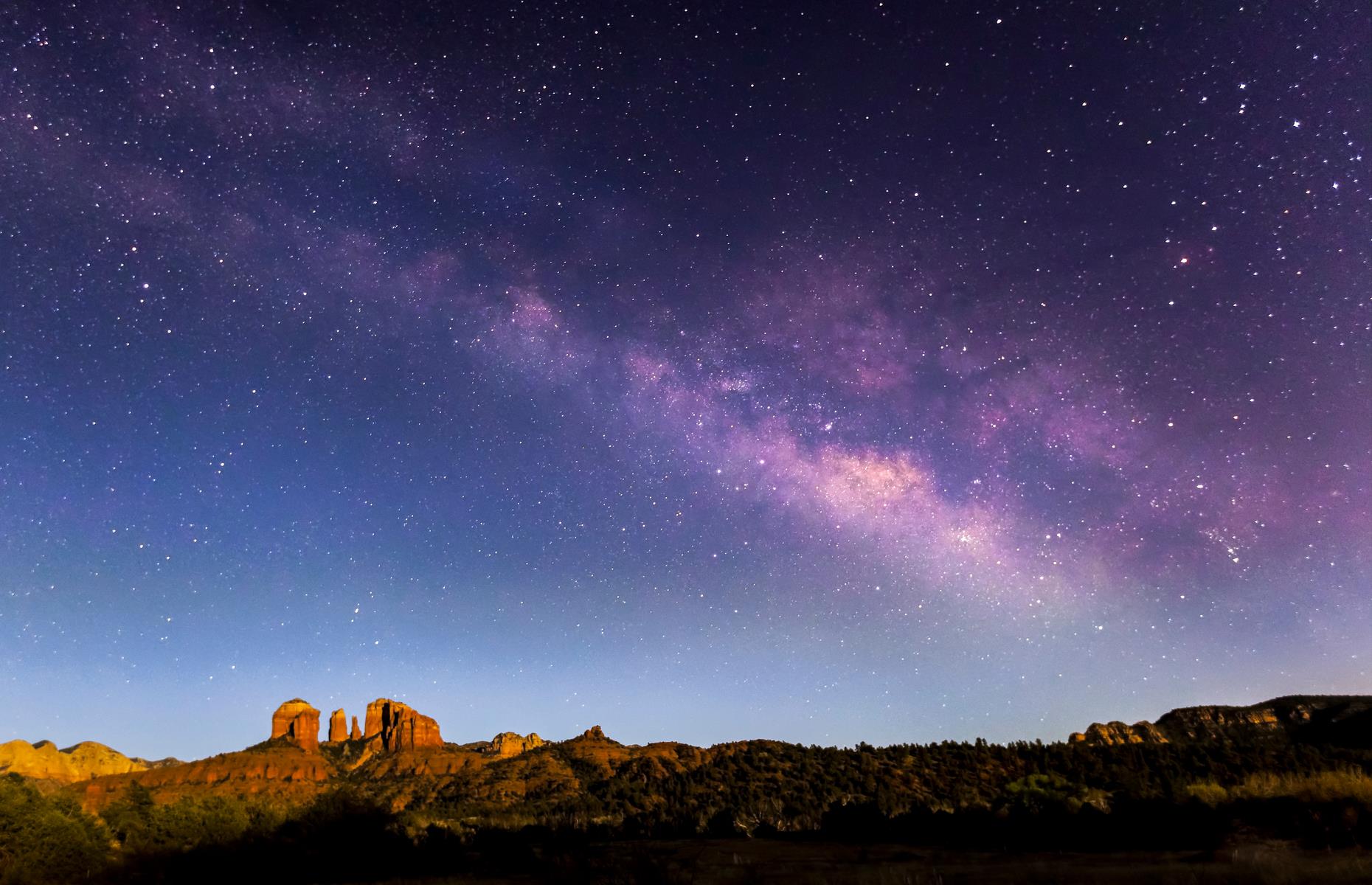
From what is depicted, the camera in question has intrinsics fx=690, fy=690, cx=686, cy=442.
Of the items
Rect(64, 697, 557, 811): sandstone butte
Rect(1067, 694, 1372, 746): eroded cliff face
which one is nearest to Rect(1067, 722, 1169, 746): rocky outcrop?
Rect(1067, 694, 1372, 746): eroded cliff face

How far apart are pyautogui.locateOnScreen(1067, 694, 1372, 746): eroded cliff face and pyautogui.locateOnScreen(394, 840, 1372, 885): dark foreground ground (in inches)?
3329

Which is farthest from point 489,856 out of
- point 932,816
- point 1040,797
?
point 1040,797

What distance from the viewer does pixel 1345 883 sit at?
10961 mm

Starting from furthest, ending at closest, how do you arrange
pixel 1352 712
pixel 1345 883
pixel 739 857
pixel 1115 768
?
pixel 1352 712
pixel 1115 768
pixel 739 857
pixel 1345 883

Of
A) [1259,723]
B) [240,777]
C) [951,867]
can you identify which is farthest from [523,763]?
[1259,723]

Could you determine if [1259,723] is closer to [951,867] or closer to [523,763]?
[523,763]

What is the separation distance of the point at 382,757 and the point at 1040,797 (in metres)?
191

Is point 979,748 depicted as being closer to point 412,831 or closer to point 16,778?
point 412,831

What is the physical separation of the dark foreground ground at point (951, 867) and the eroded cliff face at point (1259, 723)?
84.6 m

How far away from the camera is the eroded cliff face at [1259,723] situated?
9012 centimetres

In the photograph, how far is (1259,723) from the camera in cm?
11144

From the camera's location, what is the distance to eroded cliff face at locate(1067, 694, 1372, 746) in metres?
90.1

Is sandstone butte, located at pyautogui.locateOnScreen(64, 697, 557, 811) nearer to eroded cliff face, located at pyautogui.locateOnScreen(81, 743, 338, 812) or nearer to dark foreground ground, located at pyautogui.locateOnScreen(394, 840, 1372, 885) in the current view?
eroded cliff face, located at pyautogui.locateOnScreen(81, 743, 338, 812)

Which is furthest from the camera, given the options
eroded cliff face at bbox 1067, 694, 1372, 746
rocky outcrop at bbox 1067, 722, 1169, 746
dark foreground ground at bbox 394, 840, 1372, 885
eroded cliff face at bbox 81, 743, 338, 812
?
eroded cliff face at bbox 81, 743, 338, 812
